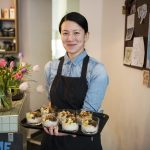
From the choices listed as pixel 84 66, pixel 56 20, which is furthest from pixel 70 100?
pixel 56 20

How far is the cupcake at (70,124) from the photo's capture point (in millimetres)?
1278

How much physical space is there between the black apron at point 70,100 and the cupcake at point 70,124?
0.16 meters

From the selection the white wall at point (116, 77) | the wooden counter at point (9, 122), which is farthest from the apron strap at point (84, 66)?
the white wall at point (116, 77)

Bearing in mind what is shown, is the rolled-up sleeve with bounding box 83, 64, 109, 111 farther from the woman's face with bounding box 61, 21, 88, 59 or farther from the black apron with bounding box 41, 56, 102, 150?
the woman's face with bounding box 61, 21, 88, 59

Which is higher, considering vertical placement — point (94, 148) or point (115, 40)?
point (115, 40)

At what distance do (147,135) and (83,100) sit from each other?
66cm

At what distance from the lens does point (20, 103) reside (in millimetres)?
1848

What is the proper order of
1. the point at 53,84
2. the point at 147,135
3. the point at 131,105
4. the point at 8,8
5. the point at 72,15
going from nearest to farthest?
the point at 72,15, the point at 53,84, the point at 147,135, the point at 131,105, the point at 8,8

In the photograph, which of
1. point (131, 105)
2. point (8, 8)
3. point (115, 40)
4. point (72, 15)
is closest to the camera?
point (72, 15)

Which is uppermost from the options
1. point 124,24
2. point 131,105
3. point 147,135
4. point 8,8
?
point 8,8

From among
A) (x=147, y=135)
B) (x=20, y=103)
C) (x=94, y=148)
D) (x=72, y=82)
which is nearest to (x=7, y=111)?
(x=20, y=103)

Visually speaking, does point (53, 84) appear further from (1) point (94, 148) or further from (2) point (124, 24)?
(2) point (124, 24)

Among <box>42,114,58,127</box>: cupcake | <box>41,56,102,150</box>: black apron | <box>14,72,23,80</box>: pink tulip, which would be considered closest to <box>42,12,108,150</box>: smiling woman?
<box>41,56,102,150</box>: black apron

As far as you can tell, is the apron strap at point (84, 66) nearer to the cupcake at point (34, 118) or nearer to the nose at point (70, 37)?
the nose at point (70, 37)
